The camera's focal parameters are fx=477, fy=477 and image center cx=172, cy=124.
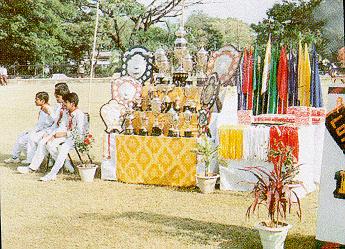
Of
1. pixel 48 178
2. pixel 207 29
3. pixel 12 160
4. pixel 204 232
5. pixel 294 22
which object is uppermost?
pixel 207 29

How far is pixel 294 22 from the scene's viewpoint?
76.5ft

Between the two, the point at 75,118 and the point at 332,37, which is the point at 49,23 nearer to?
the point at 75,118

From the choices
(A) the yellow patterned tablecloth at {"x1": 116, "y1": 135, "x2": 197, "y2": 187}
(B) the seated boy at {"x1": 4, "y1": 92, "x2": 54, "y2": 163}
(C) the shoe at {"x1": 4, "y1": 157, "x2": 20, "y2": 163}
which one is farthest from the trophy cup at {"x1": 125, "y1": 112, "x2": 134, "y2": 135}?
(C) the shoe at {"x1": 4, "y1": 157, "x2": 20, "y2": 163}

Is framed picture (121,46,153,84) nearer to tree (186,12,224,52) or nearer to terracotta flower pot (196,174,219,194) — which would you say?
terracotta flower pot (196,174,219,194)

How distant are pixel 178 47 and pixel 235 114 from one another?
45.7 inches

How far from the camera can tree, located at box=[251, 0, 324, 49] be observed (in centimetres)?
1947

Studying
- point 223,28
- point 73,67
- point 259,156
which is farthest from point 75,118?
point 223,28

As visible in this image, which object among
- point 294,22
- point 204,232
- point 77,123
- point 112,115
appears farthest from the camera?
point 294,22

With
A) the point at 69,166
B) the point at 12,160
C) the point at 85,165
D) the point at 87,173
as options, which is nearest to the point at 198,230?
the point at 87,173

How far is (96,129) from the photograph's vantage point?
34.3 ft

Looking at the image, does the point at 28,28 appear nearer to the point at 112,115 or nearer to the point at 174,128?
the point at 112,115

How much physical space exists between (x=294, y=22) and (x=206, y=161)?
1966 centimetres

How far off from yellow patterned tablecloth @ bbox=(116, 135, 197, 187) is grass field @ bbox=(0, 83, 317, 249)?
6.0 inches

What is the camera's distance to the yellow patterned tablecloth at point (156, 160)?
18.2ft
